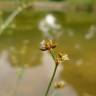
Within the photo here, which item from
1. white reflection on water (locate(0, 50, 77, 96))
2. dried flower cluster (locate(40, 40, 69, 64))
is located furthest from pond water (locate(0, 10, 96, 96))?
dried flower cluster (locate(40, 40, 69, 64))

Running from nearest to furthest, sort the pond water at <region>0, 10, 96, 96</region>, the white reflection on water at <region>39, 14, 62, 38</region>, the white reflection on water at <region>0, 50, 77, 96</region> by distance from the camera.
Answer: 1. the white reflection on water at <region>0, 50, 77, 96</region>
2. the pond water at <region>0, 10, 96, 96</region>
3. the white reflection on water at <region>39, 14, 62, 38</region>

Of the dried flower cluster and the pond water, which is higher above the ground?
the pond water

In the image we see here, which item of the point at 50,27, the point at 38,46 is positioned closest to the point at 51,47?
the point at 38,46

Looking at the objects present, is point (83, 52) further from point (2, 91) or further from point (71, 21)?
point (71, 21)

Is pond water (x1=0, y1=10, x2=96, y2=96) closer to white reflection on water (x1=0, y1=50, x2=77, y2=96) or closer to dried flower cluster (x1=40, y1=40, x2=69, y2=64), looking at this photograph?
white reflection on water (x1=0, y1=50, x2=77, y2=96)

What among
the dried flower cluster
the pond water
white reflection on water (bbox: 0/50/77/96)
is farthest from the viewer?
the pond water

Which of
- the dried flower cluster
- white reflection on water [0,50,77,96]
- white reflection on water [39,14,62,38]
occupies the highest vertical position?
white reflection on water [39,14,62,38]

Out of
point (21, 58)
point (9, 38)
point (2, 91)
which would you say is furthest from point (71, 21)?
point (2, 91)

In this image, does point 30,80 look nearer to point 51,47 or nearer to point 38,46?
point 38,46

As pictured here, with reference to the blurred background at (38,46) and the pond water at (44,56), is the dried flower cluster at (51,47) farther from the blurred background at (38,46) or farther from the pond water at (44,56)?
the pond water at (44,56)
